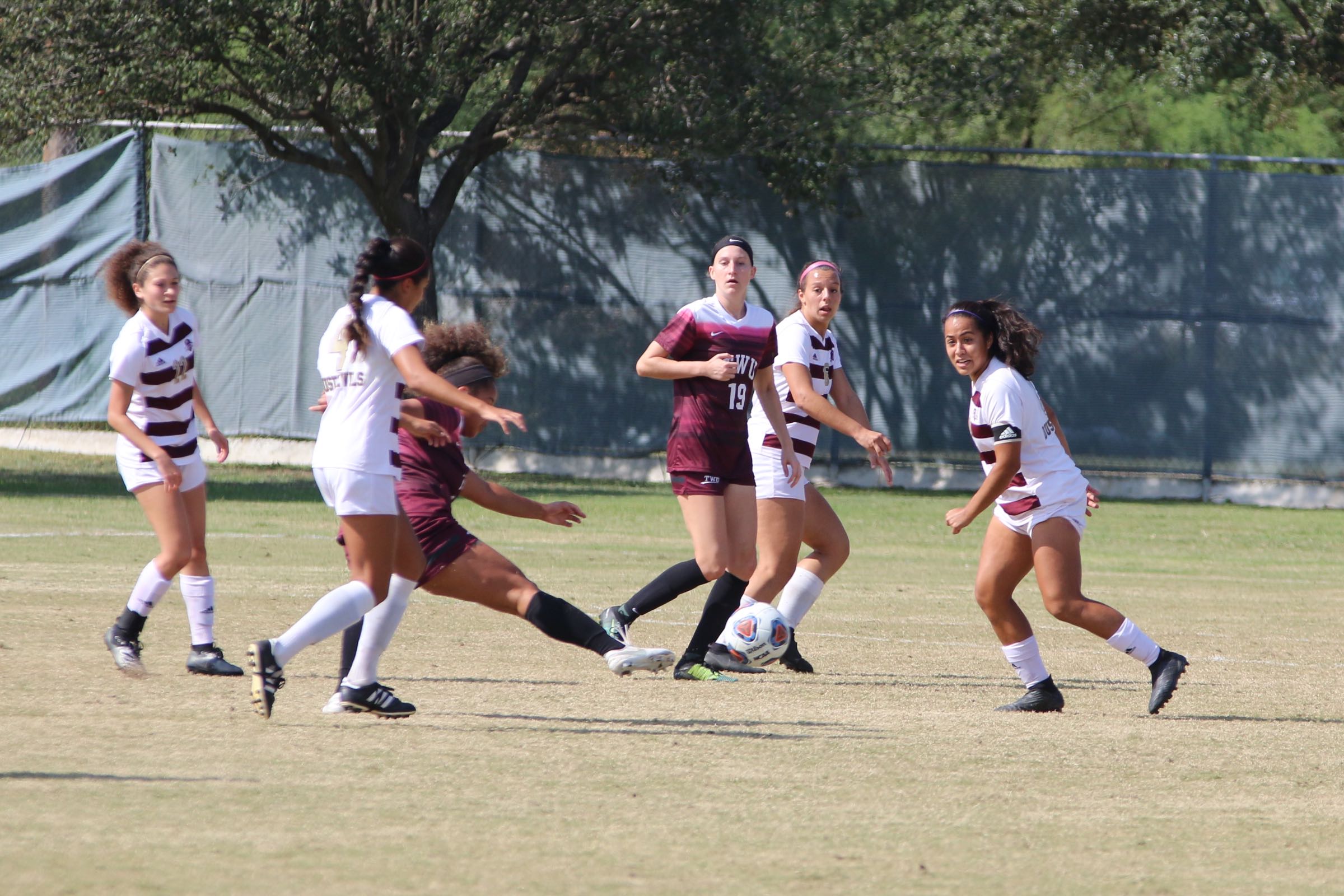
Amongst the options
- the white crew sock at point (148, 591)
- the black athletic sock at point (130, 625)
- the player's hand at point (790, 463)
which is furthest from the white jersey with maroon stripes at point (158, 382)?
the player's hand at point (790, 463)

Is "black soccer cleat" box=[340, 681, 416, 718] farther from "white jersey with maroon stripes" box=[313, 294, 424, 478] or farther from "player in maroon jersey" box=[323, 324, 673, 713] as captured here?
"white jersey with maroon stripes" box=[313, 294, 424, 478]

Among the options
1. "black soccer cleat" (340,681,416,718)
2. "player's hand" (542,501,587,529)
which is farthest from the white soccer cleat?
"black soccer cleat" (340,681,416,718)

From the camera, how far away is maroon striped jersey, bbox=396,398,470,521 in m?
6.92

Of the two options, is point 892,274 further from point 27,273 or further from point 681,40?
point 27,273

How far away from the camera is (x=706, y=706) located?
24.1ft

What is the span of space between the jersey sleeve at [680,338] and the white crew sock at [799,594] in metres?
1.30

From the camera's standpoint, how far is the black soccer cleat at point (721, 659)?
8.27 m

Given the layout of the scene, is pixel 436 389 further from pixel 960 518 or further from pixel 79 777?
pixel 960 518

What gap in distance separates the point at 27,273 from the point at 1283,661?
58.8ft

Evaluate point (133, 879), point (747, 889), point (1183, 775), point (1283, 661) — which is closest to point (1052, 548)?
point (1183, 775)

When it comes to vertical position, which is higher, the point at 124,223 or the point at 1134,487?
the point at 124,223

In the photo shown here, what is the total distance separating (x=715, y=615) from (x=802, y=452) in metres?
0.98

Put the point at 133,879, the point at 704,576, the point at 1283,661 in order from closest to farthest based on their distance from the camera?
the point at 133,879
the point at 704,576
the point at 1283,661

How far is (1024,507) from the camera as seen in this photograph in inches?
290
